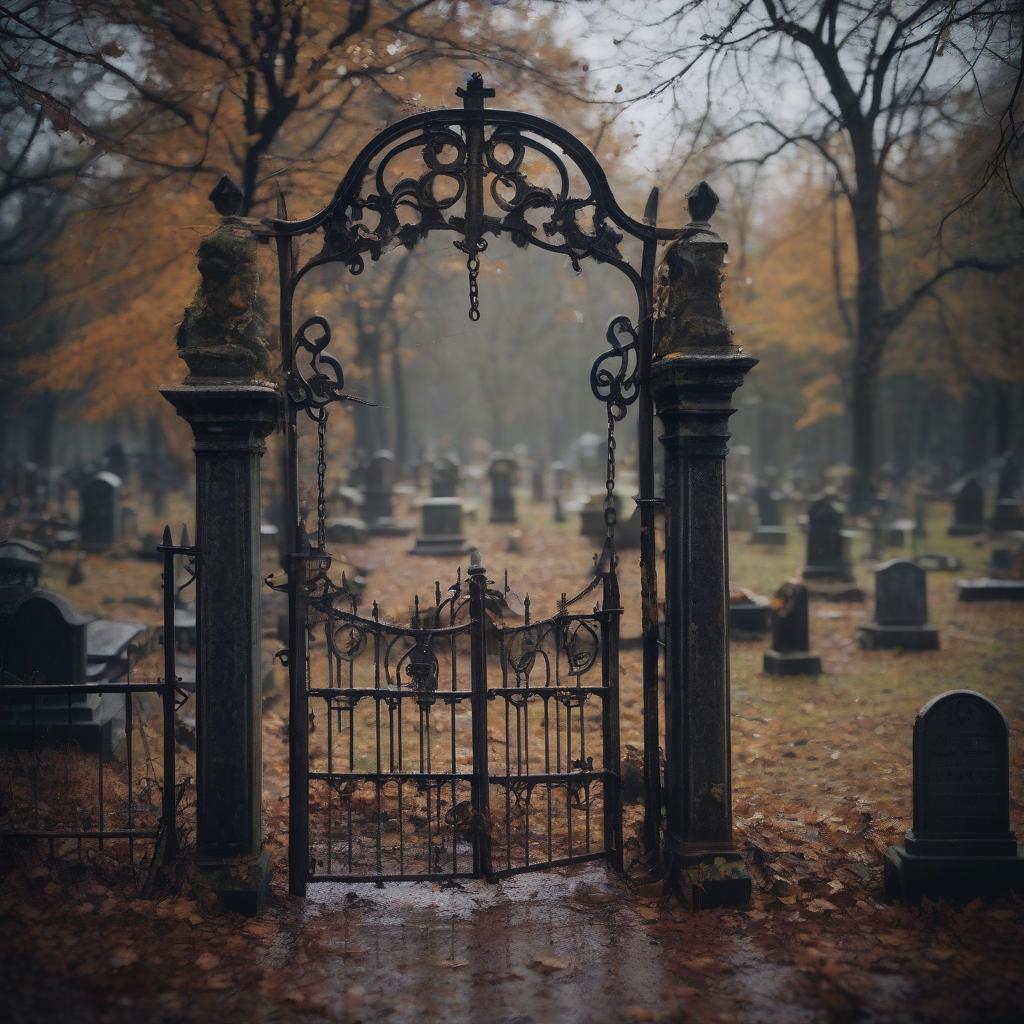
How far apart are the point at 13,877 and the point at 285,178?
7.70 metres

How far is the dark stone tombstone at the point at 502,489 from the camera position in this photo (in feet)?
78.4

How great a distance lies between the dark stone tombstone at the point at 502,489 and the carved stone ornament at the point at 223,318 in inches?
726

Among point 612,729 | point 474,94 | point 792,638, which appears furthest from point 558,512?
point 474,94

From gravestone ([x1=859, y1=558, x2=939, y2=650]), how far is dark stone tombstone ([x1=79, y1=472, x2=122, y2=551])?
15037 millimetres

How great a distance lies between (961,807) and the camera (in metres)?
5.25

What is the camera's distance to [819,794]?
721 centimetres

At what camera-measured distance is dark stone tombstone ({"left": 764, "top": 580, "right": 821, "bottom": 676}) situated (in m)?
10.8

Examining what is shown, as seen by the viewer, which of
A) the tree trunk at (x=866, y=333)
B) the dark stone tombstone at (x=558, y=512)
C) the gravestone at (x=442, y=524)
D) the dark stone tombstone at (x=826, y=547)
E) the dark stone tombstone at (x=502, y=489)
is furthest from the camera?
the dark stone tombstone at (x=558, y=512)

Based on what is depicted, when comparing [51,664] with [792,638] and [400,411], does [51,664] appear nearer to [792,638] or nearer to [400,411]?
[792,638]

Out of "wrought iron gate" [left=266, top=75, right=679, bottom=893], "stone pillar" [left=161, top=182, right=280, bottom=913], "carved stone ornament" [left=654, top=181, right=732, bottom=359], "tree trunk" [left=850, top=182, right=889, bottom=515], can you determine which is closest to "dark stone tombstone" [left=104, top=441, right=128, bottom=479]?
Answer: "tree trunk" [left=850, top=182, right=889, bottom=515]

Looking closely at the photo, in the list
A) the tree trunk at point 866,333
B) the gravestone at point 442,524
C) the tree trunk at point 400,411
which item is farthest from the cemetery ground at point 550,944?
the tree trunk at point 400,411

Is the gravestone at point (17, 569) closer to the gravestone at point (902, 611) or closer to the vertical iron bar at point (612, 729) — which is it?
the vertical iron bar at point (612, 729)

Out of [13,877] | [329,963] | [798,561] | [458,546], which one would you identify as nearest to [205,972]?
[329,963]

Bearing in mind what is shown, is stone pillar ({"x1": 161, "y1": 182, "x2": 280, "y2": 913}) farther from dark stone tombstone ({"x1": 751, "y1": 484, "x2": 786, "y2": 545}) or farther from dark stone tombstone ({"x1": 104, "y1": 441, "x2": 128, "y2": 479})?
dark stone tombstone ({"x1": 104, "y1": 441, "x2": 128, "y2": 479})
